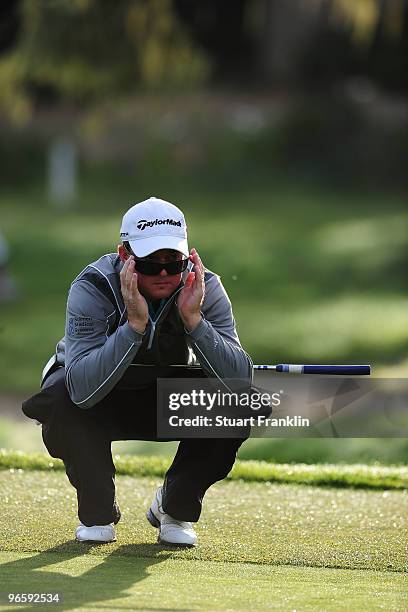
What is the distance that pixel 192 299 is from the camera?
5.29m

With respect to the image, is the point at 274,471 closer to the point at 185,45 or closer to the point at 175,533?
the point at 175,533

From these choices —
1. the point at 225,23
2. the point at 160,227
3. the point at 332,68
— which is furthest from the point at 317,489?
the point at 225,23

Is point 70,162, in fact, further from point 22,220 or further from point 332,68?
point 332,68

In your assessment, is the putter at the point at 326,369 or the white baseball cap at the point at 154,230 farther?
the putter at the point at 326,369

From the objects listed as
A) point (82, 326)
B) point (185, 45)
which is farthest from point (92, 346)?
point (185, 45)

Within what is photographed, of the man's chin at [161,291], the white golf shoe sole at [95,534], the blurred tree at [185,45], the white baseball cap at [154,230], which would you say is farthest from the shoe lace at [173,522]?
the blurred tree at [185,45]

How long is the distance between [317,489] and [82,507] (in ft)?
5.98

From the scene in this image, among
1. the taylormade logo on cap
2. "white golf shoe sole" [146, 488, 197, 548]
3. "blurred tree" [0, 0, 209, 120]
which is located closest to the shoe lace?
"white golf shoe sole" [146, 488, 197, 548]

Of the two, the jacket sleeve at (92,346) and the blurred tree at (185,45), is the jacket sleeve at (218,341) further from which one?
the blurred tree at (185,45)

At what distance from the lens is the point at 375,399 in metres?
11.6

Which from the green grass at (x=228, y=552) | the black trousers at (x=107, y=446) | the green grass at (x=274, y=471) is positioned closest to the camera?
the green grass at (x=228, y=552)

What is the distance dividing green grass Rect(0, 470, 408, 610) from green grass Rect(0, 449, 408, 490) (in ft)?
0.55

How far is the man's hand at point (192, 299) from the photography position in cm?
530

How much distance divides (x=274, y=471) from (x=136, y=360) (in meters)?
1.90
